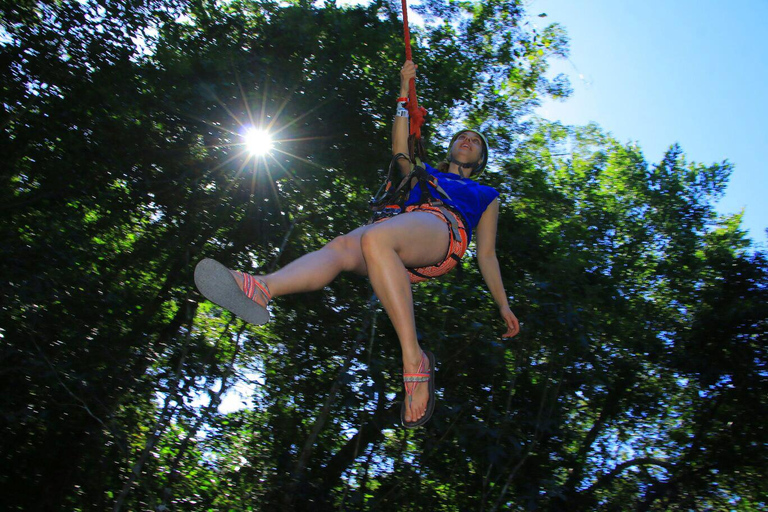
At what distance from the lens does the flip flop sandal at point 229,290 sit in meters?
1.97

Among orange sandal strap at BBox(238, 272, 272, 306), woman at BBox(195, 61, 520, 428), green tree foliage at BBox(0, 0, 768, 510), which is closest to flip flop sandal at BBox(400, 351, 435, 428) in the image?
woman at BBox(195, 61, 520, 428)

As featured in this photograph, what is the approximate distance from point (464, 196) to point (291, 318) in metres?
3.27

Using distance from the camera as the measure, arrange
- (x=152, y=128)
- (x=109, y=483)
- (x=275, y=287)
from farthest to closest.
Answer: (x=152, y=128), (x=109, y=483), (x=275, y=287)

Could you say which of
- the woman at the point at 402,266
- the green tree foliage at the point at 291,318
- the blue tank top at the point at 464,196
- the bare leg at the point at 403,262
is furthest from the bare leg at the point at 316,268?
the green tree foliage at the point at 291,318

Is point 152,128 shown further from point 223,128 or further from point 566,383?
point 566,383

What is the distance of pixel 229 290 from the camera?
198 cm

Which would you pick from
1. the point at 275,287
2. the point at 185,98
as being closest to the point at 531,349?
the point at 275,287

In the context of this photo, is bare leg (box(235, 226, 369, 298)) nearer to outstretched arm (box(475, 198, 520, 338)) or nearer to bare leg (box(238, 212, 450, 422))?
bare leg (box(238, 212, 450, 422))

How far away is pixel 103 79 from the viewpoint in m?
5.91

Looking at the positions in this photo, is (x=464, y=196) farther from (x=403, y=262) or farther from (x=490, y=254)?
(x=403, y=262)

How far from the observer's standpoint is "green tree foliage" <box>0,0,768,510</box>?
14.8 ft

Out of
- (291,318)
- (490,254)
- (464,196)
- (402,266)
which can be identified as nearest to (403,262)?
(402,266)

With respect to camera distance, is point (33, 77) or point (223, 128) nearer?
point (223, 128)

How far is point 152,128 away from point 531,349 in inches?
151
